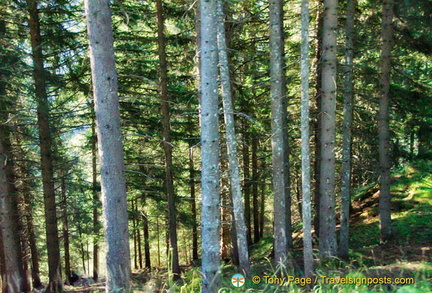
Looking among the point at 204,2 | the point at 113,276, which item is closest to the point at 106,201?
the point at 113,276

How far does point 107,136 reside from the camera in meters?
6.00

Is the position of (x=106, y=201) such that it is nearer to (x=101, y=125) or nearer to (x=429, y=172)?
(x=101, y=125)

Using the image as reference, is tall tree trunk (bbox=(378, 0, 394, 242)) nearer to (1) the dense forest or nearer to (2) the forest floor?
Answer: (1) the dense forest

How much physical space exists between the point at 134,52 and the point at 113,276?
9625 mm

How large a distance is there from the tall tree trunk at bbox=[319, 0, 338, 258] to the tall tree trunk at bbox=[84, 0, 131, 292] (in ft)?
19.9

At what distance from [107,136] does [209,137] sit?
1911 mm

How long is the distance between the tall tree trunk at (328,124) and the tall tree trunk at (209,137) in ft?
15.2

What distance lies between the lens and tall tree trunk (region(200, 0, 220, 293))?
582 cm

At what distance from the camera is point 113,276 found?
19.3 feet

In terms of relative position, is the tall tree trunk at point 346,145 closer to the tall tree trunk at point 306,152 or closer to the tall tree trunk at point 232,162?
the tall tree trunk at point 306,152

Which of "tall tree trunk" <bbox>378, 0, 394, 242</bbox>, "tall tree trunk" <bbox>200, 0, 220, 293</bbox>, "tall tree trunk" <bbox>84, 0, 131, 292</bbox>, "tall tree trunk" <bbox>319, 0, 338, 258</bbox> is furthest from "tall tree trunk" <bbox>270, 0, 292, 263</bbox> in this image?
"tall tree trunk" <bbox>378, 0, 394, 242</bbox>

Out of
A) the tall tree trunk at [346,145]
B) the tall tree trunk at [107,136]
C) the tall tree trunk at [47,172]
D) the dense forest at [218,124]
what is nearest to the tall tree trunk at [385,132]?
the dense forest at [218,124]

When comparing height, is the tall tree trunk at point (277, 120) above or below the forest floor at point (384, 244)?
above

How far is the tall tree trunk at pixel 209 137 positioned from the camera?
5824mm
